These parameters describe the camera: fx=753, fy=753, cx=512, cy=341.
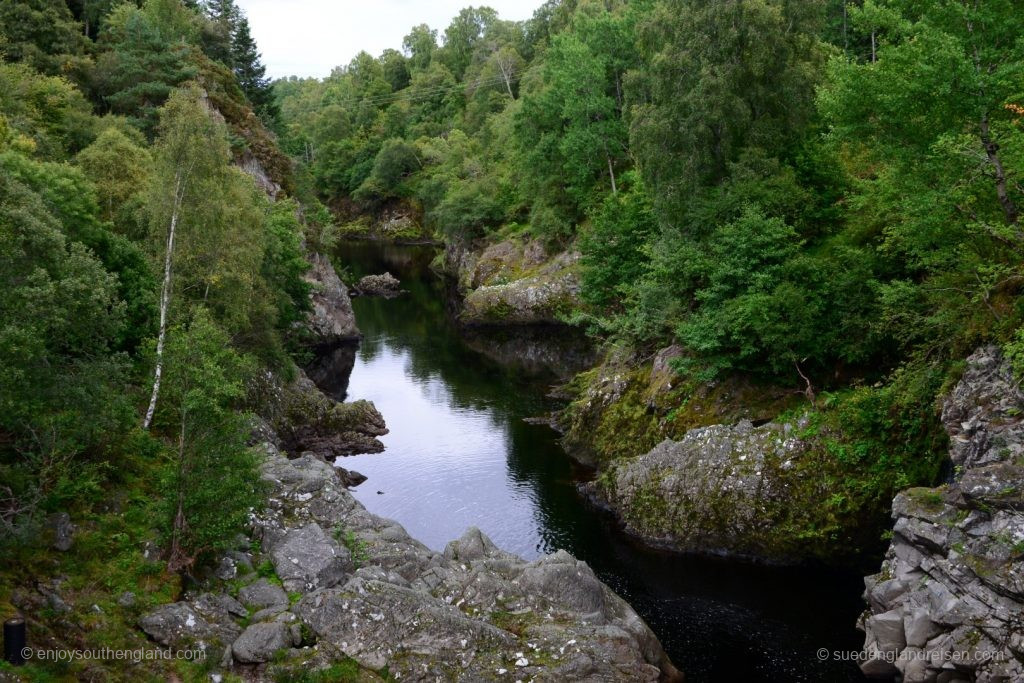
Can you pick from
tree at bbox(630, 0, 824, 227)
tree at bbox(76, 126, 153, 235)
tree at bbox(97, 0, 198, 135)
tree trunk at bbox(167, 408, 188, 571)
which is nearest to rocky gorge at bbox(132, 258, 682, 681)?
tree trunk at bbox(167, 408, 188, 571)

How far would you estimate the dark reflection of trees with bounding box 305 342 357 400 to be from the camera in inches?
1956

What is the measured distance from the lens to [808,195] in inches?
1328

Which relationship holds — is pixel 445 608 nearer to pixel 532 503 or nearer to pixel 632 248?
pixel 532 503

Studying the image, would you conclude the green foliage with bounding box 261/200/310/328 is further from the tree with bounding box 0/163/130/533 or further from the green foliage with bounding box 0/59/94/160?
the tree with bounding box 0/163/130/533

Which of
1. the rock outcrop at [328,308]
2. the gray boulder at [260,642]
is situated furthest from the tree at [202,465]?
the rock outcrop at [328,308]

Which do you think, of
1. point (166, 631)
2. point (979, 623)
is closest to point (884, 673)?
point (979, 623)

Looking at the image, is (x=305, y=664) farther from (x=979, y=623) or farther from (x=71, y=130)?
(x=71, y=130)

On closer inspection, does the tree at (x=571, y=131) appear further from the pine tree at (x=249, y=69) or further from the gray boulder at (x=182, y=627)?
the gray boulder at (x=182, y=627)

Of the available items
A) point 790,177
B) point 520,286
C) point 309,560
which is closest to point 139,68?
point 520,286

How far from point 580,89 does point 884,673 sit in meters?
47.9

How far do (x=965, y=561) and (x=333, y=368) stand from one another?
1692 inches

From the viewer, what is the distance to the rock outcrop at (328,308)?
5603 cm

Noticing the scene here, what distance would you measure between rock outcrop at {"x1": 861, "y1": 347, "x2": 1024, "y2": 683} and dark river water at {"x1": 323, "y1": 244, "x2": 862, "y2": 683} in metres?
2.28

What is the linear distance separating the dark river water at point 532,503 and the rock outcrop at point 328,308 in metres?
1.82
